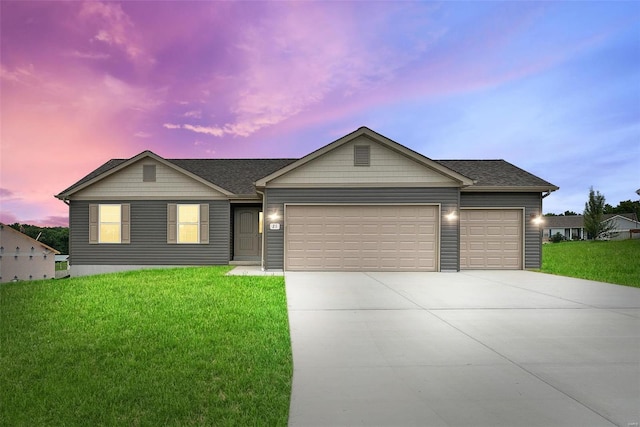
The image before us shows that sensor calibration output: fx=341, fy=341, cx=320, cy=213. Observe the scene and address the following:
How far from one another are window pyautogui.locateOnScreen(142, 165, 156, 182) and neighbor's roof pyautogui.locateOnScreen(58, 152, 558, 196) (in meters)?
0.68

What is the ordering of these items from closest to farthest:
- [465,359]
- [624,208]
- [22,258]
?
[465,359] < [22,258] < [624,208]

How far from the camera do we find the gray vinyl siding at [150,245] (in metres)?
13.9

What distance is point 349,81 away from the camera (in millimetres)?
17859

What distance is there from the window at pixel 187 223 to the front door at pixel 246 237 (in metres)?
1.36

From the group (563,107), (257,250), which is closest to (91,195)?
(257,250)

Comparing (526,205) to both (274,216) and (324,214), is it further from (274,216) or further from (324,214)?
(274,216)

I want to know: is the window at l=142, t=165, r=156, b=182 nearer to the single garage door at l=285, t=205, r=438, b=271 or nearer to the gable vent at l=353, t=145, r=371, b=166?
the single garage door at l=285, t=205, r=438, b=271

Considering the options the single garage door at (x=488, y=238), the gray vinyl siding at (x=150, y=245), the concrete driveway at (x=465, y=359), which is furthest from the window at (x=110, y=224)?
the single garage door at (x=488, y=238)

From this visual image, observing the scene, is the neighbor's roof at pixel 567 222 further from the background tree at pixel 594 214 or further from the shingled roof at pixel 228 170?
the shingled roof at pixel 228 170

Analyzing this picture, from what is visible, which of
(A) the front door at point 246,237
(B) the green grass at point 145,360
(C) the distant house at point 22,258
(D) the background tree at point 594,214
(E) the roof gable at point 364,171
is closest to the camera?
(B) the green grass at point 145,360

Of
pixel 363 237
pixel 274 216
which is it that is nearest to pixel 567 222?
pixel 363 237

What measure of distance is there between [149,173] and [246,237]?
4.70 meters

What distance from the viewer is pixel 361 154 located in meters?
12.2

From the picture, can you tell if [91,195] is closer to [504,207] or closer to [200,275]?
[200,275]
